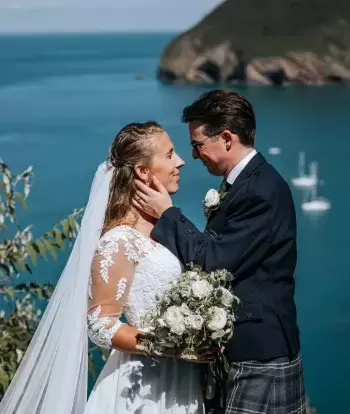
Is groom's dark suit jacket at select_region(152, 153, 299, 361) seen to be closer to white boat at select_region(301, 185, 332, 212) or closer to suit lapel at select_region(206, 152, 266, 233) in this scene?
suit lapel at select_region(206, 152, 266, 233)

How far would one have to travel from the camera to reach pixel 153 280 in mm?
2764

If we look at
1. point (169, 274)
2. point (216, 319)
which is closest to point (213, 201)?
point (169, 274)

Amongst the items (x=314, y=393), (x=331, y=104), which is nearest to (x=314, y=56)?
(x=331, y=104)

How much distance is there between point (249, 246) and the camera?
8.36 feet

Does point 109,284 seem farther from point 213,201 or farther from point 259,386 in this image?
point 259,386

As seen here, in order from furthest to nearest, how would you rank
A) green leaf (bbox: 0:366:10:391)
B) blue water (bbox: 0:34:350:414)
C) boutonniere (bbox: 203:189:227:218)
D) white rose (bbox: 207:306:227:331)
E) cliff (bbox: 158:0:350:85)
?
1. cliff (bbox: 158:0:350:85)
2. blue water (bbox: 0:34:350:414)
3. green leaf (bbox: 0:366:10:391)
4. boutonniere (bbox: 203:189:227:218)
5. white rose (bbox: 207:306:227:331)

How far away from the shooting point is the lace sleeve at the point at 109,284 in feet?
8.84

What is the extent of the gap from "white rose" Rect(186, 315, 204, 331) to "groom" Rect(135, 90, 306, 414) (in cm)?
16

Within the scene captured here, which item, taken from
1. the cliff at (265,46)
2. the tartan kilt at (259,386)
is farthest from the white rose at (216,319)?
the cliff at (265,46)

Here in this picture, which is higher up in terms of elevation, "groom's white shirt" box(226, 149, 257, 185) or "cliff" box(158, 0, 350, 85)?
"cliff" box(158, 0, 350, 85)

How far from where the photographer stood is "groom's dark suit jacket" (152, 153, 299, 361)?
101 inches

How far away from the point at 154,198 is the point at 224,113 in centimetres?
37

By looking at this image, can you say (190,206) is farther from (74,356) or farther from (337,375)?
(74,356)

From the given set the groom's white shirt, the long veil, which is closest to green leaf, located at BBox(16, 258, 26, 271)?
the long veil
